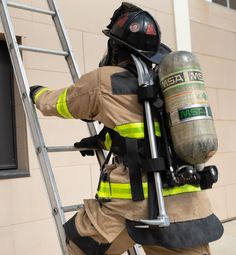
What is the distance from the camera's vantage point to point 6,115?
3.26m

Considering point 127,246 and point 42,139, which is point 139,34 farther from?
point 127,246

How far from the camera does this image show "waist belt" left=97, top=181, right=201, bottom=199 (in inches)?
68.5

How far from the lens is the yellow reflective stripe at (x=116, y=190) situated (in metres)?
1.73

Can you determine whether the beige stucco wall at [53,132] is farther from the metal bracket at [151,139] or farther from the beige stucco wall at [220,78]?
the metal bracket at [151,139]

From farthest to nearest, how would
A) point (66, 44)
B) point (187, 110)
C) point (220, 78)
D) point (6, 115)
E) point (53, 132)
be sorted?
point (220, 78) < point (53, 132) < point (6, 115) < point (66, 44) < point (187, 110)

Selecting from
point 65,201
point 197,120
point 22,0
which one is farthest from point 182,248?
point 22,0

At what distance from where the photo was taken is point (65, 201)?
11.1ft

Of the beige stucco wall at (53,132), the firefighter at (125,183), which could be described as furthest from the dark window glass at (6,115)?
the firefighter at (125,183)

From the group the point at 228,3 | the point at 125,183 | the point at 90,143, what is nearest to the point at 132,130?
the point at 125,183

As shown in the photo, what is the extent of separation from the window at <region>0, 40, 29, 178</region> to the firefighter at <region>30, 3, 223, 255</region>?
138cm

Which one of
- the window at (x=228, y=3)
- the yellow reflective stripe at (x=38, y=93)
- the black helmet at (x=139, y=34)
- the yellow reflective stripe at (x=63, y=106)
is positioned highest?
the window at (x=228, y=3)

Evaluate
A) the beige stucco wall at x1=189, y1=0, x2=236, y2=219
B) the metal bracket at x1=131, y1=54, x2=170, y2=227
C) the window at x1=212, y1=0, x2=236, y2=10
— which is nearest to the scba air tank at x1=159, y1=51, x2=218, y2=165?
the metal bracket at x1=131, y1=54, x2=170, y2=227

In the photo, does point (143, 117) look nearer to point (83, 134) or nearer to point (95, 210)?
point (95, 210)

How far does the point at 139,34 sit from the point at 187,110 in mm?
450
